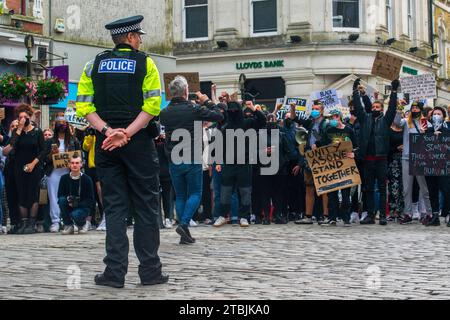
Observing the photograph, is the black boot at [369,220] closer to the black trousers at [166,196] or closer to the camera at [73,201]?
the black trousers at [166,196]

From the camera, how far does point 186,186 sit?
41.7 ft

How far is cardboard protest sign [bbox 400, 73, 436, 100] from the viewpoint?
2195 cm

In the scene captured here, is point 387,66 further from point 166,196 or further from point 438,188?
point 166,196

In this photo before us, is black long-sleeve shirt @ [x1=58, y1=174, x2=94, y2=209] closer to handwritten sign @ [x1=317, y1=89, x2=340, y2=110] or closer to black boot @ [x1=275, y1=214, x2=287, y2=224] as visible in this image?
black boot @ [x1=275, y1=214, x2=287, y2=224]

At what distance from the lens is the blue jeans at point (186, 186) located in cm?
1244

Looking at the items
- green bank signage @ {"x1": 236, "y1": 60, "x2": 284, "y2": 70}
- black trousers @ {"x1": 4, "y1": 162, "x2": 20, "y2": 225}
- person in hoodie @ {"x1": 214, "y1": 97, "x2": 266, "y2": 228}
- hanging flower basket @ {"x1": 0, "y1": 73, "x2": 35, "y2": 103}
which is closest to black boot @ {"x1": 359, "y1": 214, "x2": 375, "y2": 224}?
person in hoodie @ {"x1": 214, "y1": 97, "x2": 266, "y2": 228}

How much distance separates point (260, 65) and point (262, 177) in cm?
2213

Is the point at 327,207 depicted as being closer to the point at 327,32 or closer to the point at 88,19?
the point at 88,19

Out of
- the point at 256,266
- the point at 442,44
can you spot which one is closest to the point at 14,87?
the point at 256,266

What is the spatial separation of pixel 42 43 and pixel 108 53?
19.5m

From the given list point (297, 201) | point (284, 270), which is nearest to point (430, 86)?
point (297, 201)

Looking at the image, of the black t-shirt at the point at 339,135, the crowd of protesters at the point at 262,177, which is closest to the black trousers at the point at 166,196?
the crowd of protesters at the point at 262,177

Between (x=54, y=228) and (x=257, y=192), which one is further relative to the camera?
(x=257, y=192)

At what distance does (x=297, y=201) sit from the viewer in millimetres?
18438
